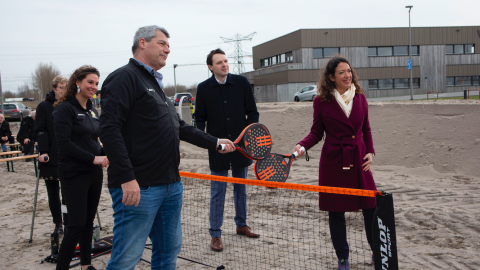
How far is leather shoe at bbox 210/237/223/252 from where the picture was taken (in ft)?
13.4

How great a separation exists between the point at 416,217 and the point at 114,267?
14.2ft

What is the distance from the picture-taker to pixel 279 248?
4090mm

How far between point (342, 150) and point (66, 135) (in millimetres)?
2559

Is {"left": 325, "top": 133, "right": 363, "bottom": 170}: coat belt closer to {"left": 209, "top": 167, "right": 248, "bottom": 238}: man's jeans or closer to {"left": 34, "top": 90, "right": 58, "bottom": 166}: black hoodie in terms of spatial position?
{"left": 209, "top": 167, "right": 248, "bottom": 238}: man's jeans

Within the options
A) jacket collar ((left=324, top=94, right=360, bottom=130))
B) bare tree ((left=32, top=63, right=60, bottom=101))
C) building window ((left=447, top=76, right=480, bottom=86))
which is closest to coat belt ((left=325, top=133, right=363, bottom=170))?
jacket collar ((left=324, top=94, right=360, bottom=130))

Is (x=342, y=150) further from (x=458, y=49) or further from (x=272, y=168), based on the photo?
(x=458, y=49)

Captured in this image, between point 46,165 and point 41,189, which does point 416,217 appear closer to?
point 46,165


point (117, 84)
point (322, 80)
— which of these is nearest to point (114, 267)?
point (117, 84)

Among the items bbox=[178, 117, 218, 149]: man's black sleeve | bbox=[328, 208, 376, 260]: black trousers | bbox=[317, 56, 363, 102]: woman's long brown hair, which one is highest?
bbox=[317, 56, 363, 102]: woman's long brown hair

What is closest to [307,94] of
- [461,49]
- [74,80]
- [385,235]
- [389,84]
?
[389,84]

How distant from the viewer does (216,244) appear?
4098 millimetres

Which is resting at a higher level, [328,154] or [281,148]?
[328,154]

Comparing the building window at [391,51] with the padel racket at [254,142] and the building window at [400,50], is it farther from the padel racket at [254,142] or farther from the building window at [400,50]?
the padel racket at [254,142]

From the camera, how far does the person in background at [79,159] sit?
10.4 ft
